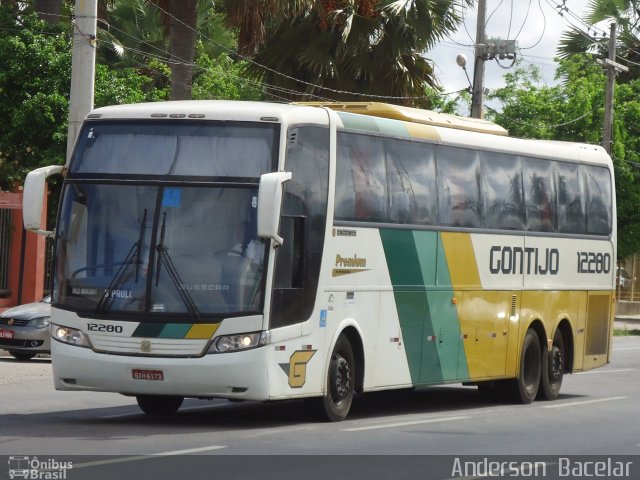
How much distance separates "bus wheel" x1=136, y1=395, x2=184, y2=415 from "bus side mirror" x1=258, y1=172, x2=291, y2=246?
2941mm

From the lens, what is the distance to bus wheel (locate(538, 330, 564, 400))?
20188 mm

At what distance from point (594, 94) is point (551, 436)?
114 ft

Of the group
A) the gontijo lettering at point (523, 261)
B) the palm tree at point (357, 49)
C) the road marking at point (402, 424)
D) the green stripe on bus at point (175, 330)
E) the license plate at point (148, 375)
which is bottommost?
the road marking at point (402, 424)

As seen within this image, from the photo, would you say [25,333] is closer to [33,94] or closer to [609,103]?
[33,94]

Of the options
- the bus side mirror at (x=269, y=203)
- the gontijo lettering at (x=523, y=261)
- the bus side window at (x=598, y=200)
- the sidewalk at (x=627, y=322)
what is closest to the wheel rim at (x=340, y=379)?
the bus side mirror at (x=269, y=203)

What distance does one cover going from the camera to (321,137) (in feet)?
50.0

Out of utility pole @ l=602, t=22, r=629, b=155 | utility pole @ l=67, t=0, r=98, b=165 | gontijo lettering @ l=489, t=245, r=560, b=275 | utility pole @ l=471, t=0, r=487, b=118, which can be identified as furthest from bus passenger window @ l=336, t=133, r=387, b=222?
utility pole @ l=602, t=22, r=629, b=155

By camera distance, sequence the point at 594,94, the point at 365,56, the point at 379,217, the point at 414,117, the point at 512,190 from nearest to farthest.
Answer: the point at 379,217 < the point at 414,117 < the point at 512,190 < the point at 365,56 < the point at 594,94

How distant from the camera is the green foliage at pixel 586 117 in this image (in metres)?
46.0

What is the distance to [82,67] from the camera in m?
21.5

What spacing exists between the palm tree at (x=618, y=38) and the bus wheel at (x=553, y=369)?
31826 mm
